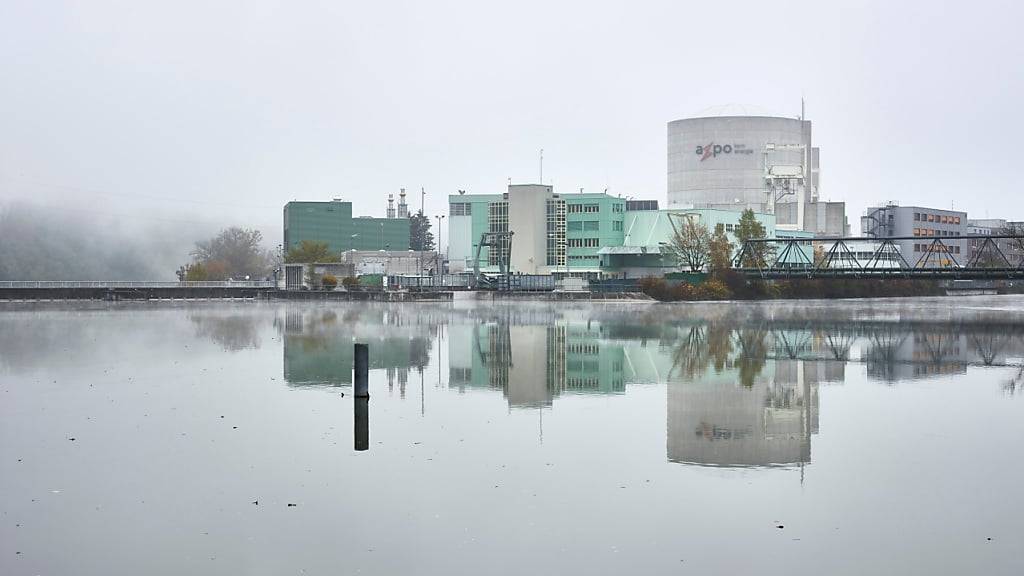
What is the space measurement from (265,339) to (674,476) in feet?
108

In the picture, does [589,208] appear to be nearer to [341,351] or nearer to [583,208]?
[583,208]

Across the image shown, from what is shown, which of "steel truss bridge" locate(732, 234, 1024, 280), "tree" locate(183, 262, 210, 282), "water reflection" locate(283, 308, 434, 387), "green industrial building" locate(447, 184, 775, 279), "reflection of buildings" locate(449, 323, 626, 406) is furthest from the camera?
"tree" locate(183, 262, 210, 282)

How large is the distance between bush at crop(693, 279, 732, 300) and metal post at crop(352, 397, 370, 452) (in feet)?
294

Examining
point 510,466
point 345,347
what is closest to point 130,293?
point 345,347

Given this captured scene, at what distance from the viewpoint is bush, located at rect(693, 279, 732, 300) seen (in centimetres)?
11050

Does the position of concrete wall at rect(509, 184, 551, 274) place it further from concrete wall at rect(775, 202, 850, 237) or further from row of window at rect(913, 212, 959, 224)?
row of window at rect(913, 212, 959, 224)

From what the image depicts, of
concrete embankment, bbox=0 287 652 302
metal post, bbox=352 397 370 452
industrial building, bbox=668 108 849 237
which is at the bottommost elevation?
concrete embankment, bbox=0 287 652 302

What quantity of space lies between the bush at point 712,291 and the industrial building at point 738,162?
4988 cm

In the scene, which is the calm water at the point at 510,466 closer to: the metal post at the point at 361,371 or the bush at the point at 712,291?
the metal post at the point at 361,371

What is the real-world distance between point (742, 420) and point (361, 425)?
25.5ft

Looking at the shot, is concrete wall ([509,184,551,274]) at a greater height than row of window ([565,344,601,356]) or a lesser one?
greater

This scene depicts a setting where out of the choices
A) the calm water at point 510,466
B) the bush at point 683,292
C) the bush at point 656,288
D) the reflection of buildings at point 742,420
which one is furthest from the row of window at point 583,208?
the reflection of buildings at point 742,420

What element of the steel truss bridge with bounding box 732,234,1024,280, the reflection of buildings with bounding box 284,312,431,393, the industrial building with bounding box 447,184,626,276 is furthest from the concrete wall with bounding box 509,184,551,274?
the reflection of buildings with bounding box 284,312,431,393

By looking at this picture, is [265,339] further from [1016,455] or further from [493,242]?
[493,242]
